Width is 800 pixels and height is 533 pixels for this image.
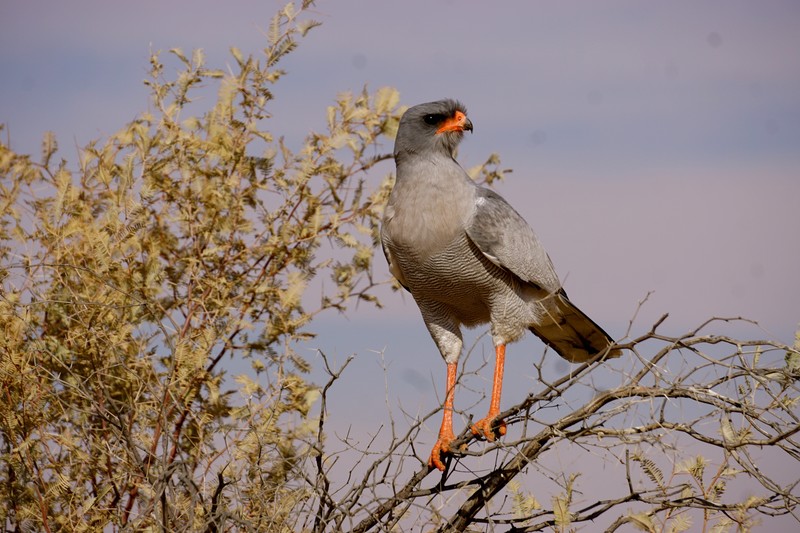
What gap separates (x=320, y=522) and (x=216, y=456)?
3.53 ft

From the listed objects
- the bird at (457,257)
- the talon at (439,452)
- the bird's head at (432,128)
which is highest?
the bird's head at (432,128)

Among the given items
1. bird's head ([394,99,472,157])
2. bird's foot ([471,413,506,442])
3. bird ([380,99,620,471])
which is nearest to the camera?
bird's foot ([471,413,506,442])

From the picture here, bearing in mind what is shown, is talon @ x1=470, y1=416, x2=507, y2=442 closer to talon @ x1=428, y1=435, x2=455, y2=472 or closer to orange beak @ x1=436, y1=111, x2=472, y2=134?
talon @ x1=428, y1=435, x2=455, y2=472

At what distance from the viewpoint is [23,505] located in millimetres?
4785

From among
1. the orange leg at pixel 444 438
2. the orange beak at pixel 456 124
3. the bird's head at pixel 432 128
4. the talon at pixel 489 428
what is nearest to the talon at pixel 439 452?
the orange leg at pixel 444 438

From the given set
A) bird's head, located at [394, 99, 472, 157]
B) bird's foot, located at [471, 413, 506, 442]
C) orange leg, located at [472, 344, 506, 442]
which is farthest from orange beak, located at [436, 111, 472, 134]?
bird's foot, located at [471, 413, 506, 442]

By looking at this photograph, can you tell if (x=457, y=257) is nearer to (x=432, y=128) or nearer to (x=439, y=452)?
(x=432, y=128)

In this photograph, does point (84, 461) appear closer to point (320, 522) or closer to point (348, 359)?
point (320, 522)

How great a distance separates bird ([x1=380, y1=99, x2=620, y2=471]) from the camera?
4551 millimetres

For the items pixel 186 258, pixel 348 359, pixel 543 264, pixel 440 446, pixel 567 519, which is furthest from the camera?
pixel 186 258

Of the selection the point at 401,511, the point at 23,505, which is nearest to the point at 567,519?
the point at 401,511

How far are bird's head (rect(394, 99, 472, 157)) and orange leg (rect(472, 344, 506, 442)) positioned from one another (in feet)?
3.42

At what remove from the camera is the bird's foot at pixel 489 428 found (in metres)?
4.33

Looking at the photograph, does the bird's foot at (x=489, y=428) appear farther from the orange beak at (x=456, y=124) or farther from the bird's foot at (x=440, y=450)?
the orange beak at (x=456, y=124)
